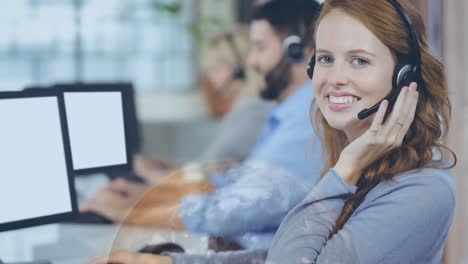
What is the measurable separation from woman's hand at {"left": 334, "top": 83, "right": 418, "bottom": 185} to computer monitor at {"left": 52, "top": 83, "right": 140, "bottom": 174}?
18.0 inches

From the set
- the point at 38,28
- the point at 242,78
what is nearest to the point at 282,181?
the point at 242,78

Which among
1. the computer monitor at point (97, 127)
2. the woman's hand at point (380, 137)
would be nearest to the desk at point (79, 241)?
the computer monitor at point (97, 127)

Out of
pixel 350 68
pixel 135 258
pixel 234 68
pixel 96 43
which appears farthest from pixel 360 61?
pixel 96 43

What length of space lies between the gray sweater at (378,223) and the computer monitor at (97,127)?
0.41 m

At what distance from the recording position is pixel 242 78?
124 inches

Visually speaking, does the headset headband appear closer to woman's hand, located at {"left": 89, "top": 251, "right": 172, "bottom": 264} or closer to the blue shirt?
the blue shirt

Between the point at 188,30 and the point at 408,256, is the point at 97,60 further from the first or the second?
the point at 408,256

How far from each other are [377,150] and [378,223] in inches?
3.3

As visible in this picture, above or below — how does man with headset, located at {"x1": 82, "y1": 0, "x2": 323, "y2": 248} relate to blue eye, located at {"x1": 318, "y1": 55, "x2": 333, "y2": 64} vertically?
Answer: below

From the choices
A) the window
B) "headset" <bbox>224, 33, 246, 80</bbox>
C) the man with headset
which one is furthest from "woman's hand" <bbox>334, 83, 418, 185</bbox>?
the window

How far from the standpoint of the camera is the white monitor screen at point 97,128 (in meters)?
1.08

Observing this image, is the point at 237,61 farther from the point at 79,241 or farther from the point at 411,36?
the point at 411,36

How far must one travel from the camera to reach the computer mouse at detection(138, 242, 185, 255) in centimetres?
90

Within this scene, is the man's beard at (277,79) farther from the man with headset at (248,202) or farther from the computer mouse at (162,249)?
the computer mouse at (162,249)
